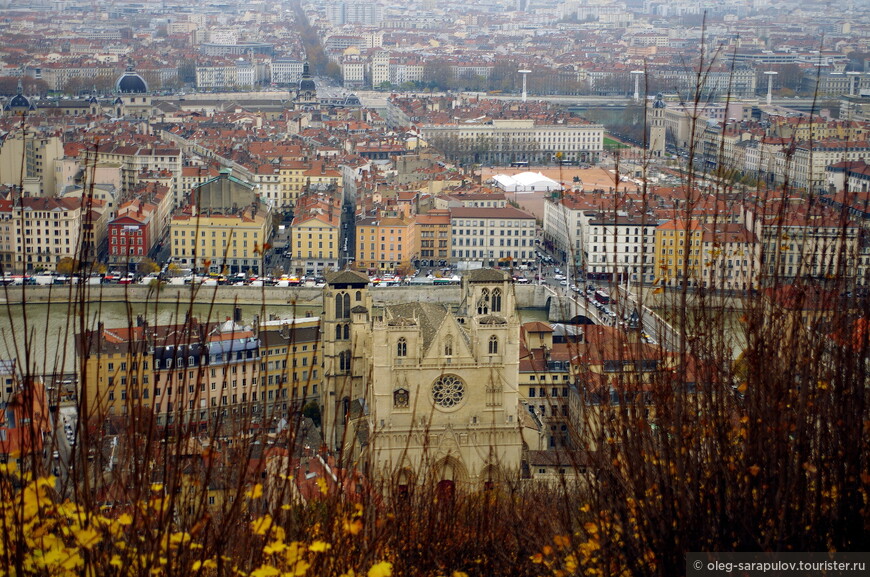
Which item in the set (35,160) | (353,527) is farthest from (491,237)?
(353,527)

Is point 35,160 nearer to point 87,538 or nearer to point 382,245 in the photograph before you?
point 382,245

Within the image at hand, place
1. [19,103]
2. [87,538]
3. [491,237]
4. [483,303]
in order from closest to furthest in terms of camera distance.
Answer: [87,538], [483,303], [491,237], [19,103]

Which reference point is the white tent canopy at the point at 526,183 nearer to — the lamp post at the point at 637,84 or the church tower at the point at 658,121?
the church tower at the point at 658,121

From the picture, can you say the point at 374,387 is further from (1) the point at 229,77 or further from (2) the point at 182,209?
(1) the point at 229,77

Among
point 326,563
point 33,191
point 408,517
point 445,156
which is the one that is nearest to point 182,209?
point 33,191

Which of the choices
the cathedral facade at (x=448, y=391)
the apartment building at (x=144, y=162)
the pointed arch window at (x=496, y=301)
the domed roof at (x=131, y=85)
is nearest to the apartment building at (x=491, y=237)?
the apartment building at (x=144, y=162)

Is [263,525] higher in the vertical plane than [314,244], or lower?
higher

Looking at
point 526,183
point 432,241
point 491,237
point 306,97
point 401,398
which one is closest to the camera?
point 401,398
